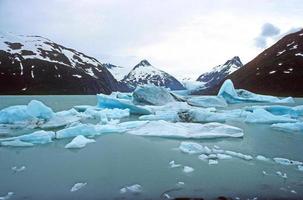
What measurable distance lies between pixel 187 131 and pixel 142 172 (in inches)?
226

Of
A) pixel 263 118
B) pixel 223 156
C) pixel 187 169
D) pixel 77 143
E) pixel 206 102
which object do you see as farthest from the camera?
pixel 206 102

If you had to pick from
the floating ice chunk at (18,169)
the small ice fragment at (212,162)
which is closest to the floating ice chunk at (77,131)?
the floating ice chunk at (18,169)

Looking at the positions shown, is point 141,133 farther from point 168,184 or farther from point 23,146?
point 168,184

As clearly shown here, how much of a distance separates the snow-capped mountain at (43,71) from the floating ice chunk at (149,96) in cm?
6427

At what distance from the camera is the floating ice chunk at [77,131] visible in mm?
12148

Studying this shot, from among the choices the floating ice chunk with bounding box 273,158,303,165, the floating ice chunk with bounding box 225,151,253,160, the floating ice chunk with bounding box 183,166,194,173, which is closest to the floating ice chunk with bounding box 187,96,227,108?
the floating ice chunk with bounding box 225,151,253,160

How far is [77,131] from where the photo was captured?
492 inches

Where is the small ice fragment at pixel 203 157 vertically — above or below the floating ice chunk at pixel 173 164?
above

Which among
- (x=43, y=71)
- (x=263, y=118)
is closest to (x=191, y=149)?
(x=263, y=118)

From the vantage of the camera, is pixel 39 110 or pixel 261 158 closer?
pixel 261 158

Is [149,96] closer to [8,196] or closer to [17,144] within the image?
[17,144]

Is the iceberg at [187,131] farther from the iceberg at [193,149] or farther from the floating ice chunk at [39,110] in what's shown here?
the floating ice chunk at [39,110]

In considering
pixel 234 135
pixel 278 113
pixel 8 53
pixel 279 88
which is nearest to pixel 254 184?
pixel 234 135

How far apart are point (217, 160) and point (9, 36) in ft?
404
